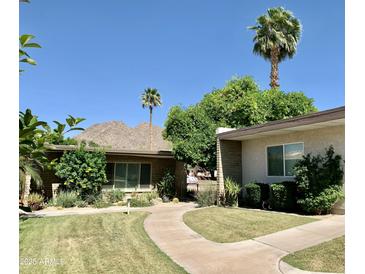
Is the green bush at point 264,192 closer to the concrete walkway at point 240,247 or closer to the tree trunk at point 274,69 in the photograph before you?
the concrete walkway at point 240,247

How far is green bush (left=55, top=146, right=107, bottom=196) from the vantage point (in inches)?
648

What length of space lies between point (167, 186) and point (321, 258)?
14.0m

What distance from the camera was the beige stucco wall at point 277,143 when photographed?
1103cm

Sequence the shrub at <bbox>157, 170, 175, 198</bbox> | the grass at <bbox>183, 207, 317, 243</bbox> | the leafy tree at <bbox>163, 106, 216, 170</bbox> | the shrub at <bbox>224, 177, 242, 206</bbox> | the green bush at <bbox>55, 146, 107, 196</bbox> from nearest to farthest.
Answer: the grass at <bbox>183, 207, 317, 243</bbox>, the shrub at <bbox>224, 177, 242, 206</bbox>, the green bush at <bbox>55, 146, 107, 196</bbox>, the leafy tree at <bbox>163, 106, 216, 170</bbox>, the shrub at <bbox>157, 170, 175, 198</bbox>

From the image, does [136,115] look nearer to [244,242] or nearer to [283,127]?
[283,127]

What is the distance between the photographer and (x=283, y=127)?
11898mm

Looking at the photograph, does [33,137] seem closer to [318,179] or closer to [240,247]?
[240,247]

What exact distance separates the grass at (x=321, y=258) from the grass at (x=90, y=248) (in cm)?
238

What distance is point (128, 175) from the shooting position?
64.1ft

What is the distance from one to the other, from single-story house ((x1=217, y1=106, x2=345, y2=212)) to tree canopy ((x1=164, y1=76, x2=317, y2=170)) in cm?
232

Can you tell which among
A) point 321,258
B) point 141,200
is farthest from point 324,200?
point 141,200

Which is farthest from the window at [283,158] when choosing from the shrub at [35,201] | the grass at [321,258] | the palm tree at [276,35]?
the palm tree at [276,35]

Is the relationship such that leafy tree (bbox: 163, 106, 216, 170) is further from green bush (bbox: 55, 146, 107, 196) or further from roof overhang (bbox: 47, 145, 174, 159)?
green bush (bbox: 55, 146, 107, 196)

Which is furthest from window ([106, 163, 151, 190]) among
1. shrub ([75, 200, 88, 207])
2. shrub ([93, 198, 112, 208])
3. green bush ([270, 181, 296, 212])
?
green bush ([270, 181, 296, 212])
